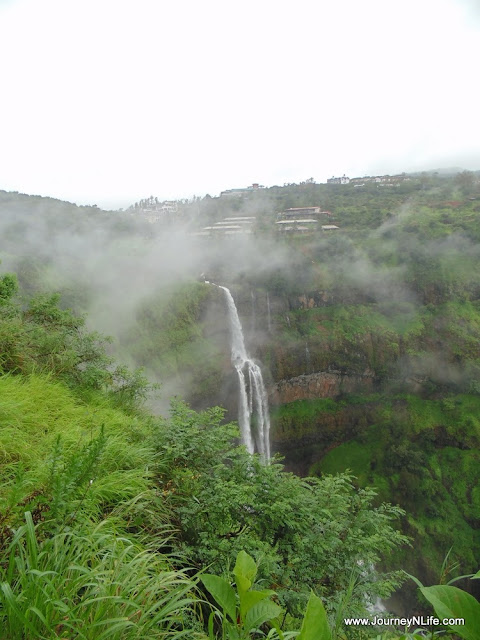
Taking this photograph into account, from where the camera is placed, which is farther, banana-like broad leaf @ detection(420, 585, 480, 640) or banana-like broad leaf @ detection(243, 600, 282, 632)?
banana-like broad leaf @ detection(243, 600, 282, 632)

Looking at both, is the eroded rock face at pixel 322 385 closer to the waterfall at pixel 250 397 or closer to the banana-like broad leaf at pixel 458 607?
the waterfall at pixel 250 397

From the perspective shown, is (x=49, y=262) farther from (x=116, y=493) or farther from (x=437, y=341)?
(x=437, y=341)

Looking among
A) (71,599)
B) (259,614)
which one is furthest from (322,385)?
(259,614)

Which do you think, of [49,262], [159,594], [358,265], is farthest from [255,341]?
[159,594]

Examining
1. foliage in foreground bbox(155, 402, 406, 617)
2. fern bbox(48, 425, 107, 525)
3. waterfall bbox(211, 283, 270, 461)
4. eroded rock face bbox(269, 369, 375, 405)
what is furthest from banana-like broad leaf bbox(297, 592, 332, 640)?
eroded rock face bbox(269, 369, 375, 405)

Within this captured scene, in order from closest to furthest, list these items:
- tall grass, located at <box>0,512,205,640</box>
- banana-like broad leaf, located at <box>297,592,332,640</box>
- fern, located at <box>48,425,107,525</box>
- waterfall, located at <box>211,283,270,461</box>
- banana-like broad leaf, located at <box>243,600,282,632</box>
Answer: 1. banana-like broad leaf, located at <box>297,592,332,640</box>
2. banana-like broad leaf, located at <box>243,600,282,632</box>
3. tall grass, located at <box>0,512,205,640</box>
4. fern, located at <box>48,425,107,525</box>
5. waterfall, located at <box>211,283,270,461</box>

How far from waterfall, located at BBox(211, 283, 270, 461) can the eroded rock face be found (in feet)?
7.30

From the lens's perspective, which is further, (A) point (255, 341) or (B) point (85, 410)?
(A) point (255, 341)

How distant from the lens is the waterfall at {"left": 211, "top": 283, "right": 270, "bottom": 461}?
28.2m

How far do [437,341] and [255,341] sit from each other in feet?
58.9

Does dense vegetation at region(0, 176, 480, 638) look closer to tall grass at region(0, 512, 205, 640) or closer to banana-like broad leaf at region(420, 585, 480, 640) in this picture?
tall grass at region(0, 512, 205, 640)

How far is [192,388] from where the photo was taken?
94.3ft

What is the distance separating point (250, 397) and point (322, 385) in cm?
775

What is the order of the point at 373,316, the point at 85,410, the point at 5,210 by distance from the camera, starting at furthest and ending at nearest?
the point at 5,210, the point at 373,316, the point at 85,410
